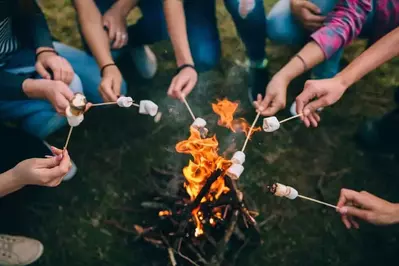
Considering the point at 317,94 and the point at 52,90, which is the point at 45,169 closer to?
the point at 52,90

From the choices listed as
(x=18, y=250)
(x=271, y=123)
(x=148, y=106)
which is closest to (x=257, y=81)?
(x=271, y=123)

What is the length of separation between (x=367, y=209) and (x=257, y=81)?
0.94m

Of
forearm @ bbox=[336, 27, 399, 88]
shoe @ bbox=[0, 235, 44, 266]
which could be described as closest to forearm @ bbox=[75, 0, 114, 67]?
shoe @ bbox=[0, 235, 44, 266]

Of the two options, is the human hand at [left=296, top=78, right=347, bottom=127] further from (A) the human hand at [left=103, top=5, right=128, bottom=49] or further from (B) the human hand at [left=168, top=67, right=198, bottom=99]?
(A) the human hand at [left=103, top=5, right=128, bottom=49]

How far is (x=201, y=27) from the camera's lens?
7.94 feet

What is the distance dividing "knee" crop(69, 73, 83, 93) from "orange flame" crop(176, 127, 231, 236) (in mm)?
570

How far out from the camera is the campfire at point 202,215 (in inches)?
83.3

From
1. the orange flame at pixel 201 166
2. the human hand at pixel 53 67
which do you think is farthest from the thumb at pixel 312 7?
the human hand at pixel 53 67

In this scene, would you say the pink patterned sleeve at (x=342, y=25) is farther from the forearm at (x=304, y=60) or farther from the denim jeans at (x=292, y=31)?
the denim jeans at (x=292, y=31)

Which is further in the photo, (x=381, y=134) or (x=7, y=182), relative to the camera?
(x=381, y=134)

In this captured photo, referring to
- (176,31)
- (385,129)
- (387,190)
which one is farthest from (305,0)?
(387,190)

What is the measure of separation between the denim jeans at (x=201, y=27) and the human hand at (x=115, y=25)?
0.03 metres

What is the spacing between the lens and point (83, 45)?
7.97ft

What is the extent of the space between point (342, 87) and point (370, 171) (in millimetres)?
704
